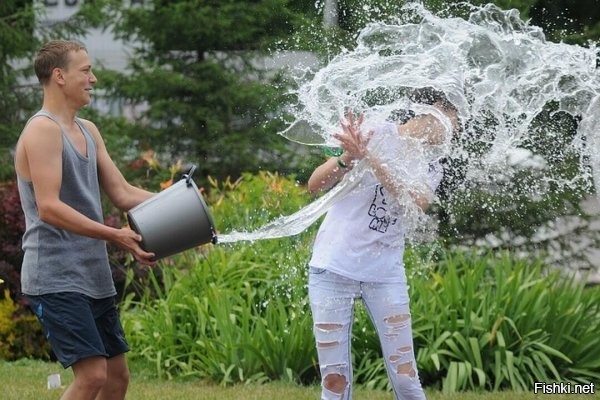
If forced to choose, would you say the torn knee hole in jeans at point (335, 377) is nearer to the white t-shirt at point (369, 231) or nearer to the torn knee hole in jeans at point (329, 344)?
the torn knee hole in jeans at point (329, 344)

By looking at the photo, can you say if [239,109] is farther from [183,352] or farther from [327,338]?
[327,338]

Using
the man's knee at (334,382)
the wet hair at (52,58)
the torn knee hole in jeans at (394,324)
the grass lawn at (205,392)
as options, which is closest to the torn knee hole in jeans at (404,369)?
the torn knee hole in jeans at (394,324)

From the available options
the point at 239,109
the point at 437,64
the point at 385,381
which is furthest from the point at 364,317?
the point at 239,109

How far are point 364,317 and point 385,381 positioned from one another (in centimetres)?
44

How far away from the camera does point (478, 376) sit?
7027mm

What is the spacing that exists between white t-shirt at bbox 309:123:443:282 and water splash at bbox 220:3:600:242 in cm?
7

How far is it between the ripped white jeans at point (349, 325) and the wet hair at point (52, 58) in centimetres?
139

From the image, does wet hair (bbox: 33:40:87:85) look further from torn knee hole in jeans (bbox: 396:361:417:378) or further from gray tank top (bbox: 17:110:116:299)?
torn knee hole in jeans (bbox: 396:361:417:378)

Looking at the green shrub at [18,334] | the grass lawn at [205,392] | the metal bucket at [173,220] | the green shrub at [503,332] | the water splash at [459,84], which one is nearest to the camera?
the metal bucket at [173,220]

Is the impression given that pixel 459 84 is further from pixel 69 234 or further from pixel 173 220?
pixel 69 234

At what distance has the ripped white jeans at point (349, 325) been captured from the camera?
4961 mm

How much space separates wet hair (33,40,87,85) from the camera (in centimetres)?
475

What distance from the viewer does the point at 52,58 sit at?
4.77 meters

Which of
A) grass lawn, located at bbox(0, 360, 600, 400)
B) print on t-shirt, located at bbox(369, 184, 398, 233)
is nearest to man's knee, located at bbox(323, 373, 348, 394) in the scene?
print on t-shirt, located at bbox(369, 184, 398, 233)
